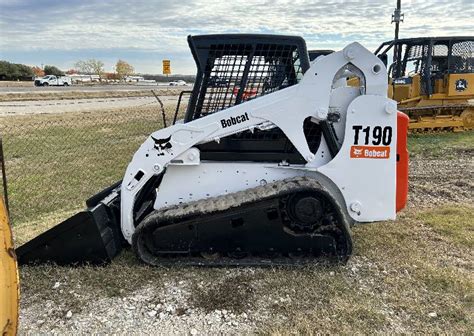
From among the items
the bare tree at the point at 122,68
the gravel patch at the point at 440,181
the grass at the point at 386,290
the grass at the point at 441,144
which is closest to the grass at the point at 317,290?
the grass at the point at 386,290

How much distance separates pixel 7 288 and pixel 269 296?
211 centimetres

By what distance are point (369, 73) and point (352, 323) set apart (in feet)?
7.26

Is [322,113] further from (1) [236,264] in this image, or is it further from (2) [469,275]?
(2) [469,275]

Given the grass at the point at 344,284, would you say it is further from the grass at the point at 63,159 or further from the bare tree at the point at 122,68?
the bare tree at the point at 122,68

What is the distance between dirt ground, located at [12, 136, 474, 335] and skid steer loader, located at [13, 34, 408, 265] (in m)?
0.19

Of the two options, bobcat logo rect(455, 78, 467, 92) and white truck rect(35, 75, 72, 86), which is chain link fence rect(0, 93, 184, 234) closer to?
bobcat logo rect(455, 78, 467, 92)

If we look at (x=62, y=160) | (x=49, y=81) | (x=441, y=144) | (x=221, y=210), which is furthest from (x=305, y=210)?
(x=49, y=81)

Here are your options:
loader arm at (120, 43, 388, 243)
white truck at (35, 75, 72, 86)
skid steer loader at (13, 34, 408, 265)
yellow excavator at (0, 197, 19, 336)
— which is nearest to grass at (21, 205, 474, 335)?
skid steer loader at (13, 34, 408, 265)

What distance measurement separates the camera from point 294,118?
426cm

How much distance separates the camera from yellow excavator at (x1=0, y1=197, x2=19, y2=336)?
2369mm

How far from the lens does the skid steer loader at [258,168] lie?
4.19 metres

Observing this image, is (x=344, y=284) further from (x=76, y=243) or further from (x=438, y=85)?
(x=438, y=85)

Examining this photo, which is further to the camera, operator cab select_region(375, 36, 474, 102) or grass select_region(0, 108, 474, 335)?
operator cab select_region(375, 36, 474, 102)

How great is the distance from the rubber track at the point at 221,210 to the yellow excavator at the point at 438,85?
10.2m
